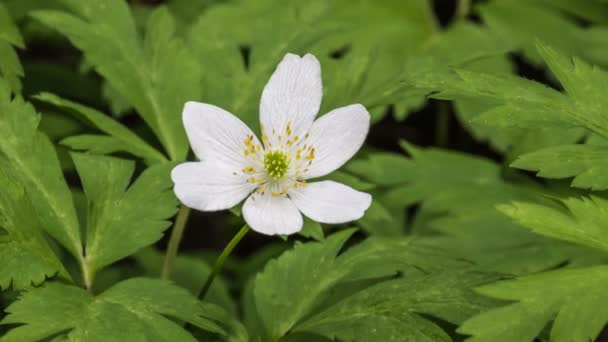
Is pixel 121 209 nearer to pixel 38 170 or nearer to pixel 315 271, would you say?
pixel 38 170

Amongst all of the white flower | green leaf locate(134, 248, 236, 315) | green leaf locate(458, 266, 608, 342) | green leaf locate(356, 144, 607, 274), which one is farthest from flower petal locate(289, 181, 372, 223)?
green leaf locate(134, 248, 236, 315)

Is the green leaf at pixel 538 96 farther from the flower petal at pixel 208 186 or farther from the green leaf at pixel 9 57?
the green leaf at pixel 9 57

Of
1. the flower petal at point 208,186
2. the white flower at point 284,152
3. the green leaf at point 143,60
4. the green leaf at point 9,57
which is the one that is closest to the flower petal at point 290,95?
the white flower at point 284,152

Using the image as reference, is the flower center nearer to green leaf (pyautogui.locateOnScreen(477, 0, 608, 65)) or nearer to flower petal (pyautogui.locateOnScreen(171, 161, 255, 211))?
flower petal (pyautogui.locateOnScreen(171, 161, 255, 211))

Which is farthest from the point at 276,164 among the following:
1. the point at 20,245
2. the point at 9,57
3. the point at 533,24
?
the point at 533,24

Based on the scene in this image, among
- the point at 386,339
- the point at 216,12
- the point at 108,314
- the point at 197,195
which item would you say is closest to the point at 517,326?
the point at 386,339
